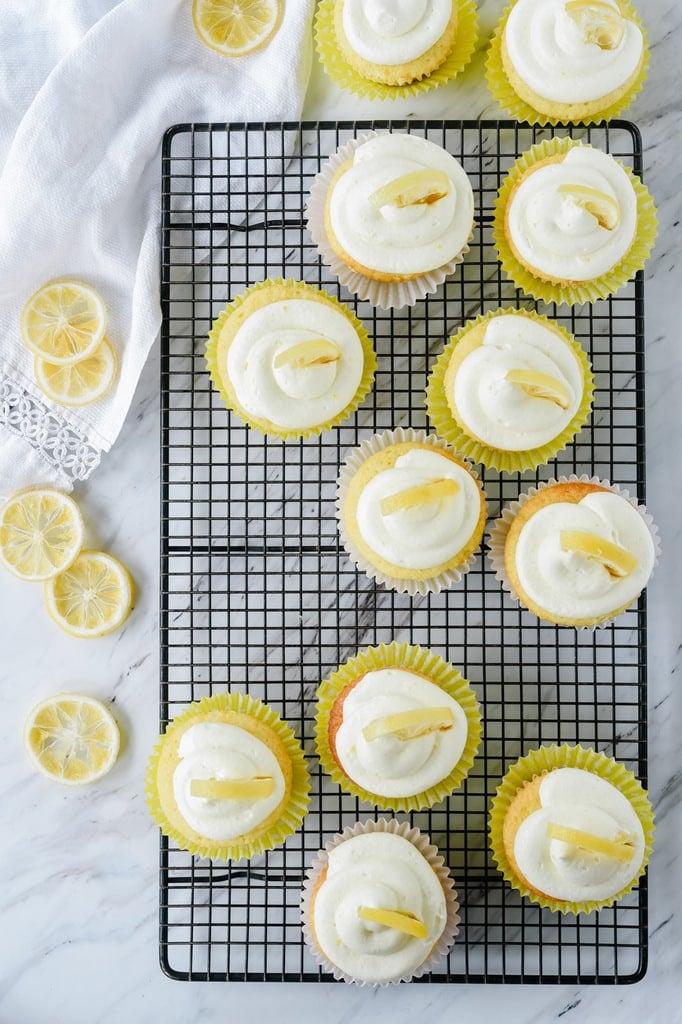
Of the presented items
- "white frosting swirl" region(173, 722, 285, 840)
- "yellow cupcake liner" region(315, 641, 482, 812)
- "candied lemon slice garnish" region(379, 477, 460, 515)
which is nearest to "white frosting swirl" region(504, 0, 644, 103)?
"candied lemon slice garnish" region(379, 477, 460, 515)

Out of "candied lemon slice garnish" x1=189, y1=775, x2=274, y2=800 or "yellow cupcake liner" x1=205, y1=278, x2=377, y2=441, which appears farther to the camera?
"yellow cupcake liner" x1=205, y1=278, x2=377, y2=441

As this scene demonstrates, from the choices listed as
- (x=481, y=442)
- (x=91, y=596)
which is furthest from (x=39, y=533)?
(x=481, y=442)

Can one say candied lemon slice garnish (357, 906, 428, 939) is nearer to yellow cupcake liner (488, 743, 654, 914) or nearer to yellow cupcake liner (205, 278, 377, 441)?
yellow cupcake liner (488, 743, 654, 914)

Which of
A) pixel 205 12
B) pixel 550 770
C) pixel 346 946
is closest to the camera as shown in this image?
pixel 346 946

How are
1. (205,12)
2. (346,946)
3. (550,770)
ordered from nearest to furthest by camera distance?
1. (346,946)
2. (550,770)
3. (205,12)

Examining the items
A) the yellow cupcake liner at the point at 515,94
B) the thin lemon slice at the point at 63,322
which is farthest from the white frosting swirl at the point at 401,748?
the yellow cupcake liner at the point at 515,94

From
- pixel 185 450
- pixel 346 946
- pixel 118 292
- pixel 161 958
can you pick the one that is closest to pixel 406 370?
pixel 185 450

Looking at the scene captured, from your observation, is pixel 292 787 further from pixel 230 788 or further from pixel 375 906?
pixel 375 906

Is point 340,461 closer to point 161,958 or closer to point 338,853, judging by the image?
point 338,853
